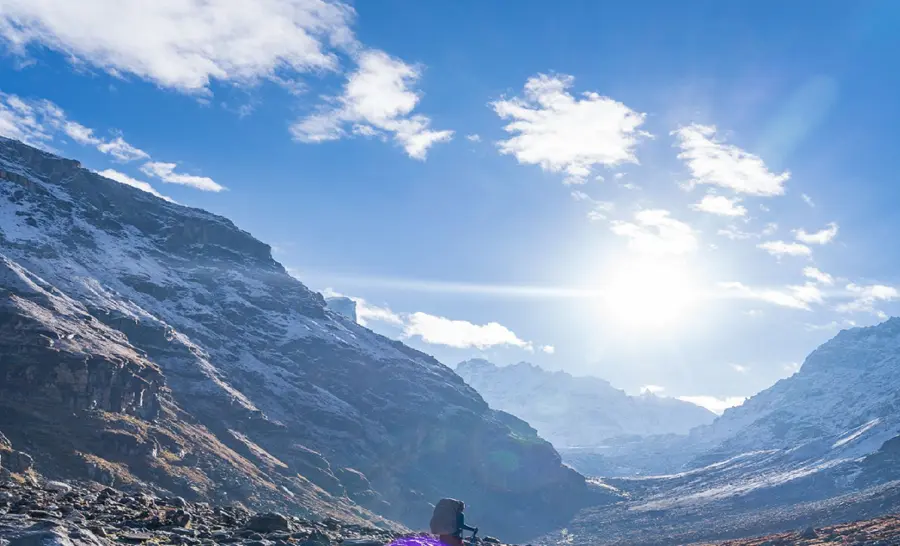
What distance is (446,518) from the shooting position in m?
27.4

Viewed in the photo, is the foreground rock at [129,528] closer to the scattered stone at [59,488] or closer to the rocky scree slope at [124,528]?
the rocky scree slope at [124,528]

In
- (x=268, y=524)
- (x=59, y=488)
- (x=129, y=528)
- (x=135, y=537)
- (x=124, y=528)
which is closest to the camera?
(x=135, y=537)

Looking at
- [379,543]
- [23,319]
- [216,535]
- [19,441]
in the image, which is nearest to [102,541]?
[216,535]

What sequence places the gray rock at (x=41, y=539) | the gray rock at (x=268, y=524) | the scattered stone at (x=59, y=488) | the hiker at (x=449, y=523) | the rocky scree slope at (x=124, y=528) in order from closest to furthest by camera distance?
the gray rock at (x=41, y=539) < the rocky scree slope at (x=124, y=528) < the hiker at (x=449, y=523) < the gray rock at (x=268, y=524) < the scattered stone at (x=59, y=488)

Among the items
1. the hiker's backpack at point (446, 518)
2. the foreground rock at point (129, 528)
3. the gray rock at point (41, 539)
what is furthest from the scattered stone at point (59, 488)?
the hiker's backpack at point (446, 518)

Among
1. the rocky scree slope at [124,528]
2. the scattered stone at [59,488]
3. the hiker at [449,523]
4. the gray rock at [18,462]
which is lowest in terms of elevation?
the gray rock at [18,462]

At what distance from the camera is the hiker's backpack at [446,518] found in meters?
27.4

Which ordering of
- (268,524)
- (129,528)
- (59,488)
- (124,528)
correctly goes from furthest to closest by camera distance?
(59,488) < (268,524) < (129,528) < (124,528)

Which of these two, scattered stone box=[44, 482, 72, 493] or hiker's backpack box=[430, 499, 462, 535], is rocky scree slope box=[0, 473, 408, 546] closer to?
hiker's backpack box=[430, 499, 462, 535]

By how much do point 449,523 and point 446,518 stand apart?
22 cm

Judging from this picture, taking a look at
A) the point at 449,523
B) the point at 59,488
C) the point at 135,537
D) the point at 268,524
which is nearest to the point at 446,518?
the point at 449,523

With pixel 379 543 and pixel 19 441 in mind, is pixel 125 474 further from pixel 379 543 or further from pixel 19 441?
pixel 379 543

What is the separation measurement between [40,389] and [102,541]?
146 m

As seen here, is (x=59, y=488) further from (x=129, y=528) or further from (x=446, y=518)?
(x=446, y=518)
